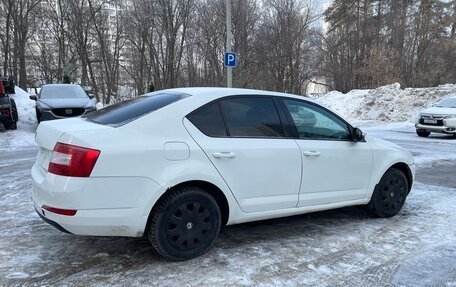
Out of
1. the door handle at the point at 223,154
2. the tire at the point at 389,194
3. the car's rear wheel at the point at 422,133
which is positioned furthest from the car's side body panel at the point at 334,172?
the car's rear wheel at the point at 422,133

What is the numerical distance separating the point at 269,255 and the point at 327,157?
1.26 m

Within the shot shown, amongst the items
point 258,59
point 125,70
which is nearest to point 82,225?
point 258,59

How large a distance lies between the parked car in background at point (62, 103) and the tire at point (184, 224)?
11.1m

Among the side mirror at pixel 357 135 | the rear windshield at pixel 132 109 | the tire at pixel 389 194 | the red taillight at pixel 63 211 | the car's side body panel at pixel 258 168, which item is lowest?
the tire at pixel 389 194

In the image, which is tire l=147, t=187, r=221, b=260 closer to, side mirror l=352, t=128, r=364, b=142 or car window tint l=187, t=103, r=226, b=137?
car window tint l=187, t=103, r=226, b=137

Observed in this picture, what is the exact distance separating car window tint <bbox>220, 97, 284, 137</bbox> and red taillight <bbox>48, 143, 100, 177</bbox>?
134 cm

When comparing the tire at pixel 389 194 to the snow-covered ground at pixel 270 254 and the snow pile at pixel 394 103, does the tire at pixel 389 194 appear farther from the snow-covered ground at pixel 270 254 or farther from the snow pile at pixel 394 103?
the snow pile at pixel 394 103

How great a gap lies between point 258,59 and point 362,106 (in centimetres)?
1523

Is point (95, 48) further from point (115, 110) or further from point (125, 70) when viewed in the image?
point (115, 110)

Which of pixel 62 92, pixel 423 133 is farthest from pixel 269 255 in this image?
pixel 423 133

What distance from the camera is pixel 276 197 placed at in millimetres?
4203

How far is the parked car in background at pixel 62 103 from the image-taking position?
45.0 ft

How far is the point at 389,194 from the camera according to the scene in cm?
520

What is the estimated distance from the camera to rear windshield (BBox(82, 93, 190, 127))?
385cm
